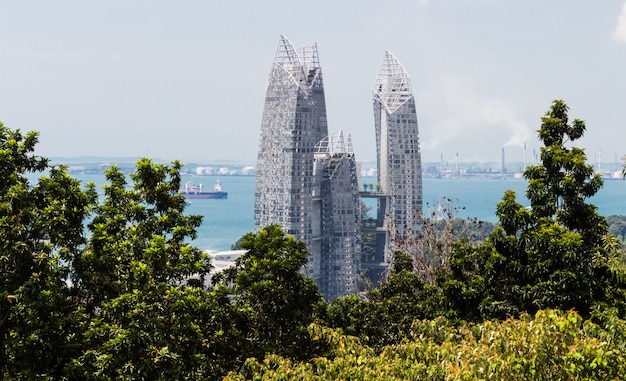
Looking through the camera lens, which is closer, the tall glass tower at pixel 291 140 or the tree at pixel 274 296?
the tree at pixel 274 296

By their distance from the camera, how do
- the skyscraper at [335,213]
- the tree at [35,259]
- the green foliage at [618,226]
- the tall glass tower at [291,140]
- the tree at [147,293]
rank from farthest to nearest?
the green foliage at [618,226], the skyscraper at [335,213], the tall glass tower at [291,140], the tree at [147,293], the tree at [35,259]

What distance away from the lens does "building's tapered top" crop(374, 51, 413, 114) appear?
261ft

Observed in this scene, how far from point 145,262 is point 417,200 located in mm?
70810

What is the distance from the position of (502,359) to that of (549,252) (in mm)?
6010

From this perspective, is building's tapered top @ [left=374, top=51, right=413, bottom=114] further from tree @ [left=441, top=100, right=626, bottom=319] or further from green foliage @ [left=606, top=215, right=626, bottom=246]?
tree @ [left=441, top=100, right=626, bottom=319]

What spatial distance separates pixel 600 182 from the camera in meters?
15.3

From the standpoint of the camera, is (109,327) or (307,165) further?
(307,165)

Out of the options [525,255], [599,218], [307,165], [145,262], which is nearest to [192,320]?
[145,262]

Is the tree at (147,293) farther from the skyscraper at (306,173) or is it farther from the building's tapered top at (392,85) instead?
the building's tapered top at (392,85)

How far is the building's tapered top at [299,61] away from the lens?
69.9 meters

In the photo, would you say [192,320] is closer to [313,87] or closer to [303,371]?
[303,371]

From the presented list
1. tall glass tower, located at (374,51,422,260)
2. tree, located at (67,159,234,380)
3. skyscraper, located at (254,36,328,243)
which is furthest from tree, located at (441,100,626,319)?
tall glass tower, located at (374,51,422,260)

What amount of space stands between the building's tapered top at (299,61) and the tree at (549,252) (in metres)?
54.5

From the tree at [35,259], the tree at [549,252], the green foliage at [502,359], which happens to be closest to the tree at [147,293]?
the tree at [35,259]
